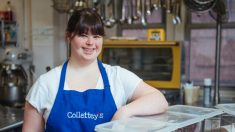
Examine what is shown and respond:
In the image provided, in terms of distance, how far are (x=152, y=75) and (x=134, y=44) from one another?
0.97 feet

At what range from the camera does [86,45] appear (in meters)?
1.11

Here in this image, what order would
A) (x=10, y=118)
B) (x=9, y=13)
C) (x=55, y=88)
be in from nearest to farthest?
1. (x=55, y=88)
2. (x=10, y=118)
3. (x=9, y=13)

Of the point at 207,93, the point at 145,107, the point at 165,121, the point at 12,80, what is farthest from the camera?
the point at 12,80

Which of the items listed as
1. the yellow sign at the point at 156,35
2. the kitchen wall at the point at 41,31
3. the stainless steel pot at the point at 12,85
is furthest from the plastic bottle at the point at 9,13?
the yellow sign at the point at 156,35

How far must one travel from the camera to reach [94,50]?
3.71 feet

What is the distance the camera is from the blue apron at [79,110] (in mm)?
1151

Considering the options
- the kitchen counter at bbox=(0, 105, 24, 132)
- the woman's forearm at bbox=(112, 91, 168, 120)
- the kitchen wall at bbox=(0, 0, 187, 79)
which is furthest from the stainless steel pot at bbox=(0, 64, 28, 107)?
the woman's forearm at bbox=(112, 91, 168, 120)

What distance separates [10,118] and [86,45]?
4.06ft

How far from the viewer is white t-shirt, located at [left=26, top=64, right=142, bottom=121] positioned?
1.16 meters

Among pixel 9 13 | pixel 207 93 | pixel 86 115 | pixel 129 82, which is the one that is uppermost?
pixel 9 13

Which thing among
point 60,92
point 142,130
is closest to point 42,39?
point 60,92

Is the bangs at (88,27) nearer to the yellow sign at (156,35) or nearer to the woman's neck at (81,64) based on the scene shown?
the woman's neck at (81,64)

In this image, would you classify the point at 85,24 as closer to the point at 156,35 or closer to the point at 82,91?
the point at 82,91

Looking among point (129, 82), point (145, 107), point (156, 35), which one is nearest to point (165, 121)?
point (145, 107)
